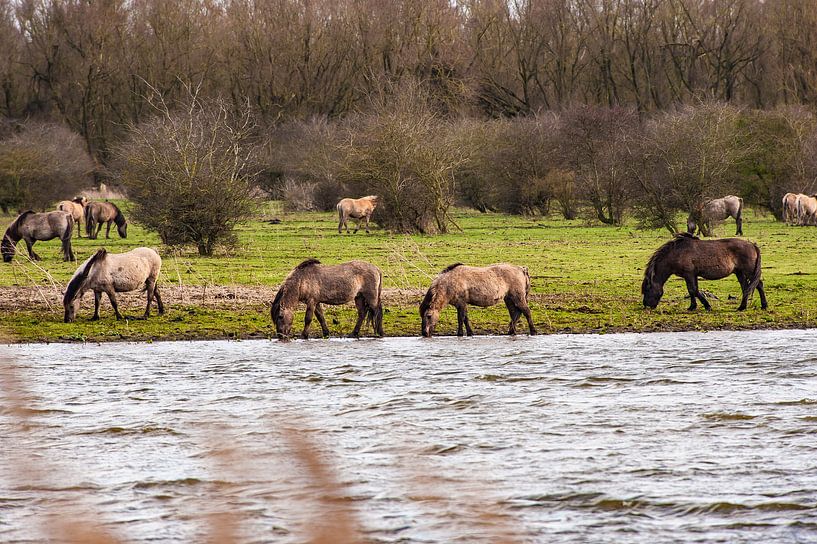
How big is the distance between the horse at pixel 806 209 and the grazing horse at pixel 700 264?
23.6m

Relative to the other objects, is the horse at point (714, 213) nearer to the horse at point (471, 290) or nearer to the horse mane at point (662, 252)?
the horse mane at point (662, 252)

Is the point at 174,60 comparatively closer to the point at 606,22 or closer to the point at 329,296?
the point at 606,22

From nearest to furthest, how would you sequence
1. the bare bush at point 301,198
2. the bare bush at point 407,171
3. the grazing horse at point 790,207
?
the bare bush at point 407,171 < the grazing horse at point 790,207 < the bare bush at point 301,198

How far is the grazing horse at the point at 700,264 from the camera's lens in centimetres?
1853

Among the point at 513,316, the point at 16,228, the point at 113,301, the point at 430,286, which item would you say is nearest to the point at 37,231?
the point at 16,228

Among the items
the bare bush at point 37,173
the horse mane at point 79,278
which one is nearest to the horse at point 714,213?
the horse mane at point 79,278

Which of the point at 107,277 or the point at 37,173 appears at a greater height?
the point at 37,173

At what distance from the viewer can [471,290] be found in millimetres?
15914

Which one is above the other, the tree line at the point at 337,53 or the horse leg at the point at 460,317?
the tree line at the point at 337,53

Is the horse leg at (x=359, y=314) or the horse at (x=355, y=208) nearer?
the horse leg at (x=359, y=314)

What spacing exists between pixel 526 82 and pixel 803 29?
1702cm

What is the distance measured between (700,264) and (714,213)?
822 inches

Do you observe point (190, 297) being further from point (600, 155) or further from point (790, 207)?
point (790, 207)

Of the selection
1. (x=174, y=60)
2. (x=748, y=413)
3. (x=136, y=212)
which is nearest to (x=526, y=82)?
(x=174, y=60)
